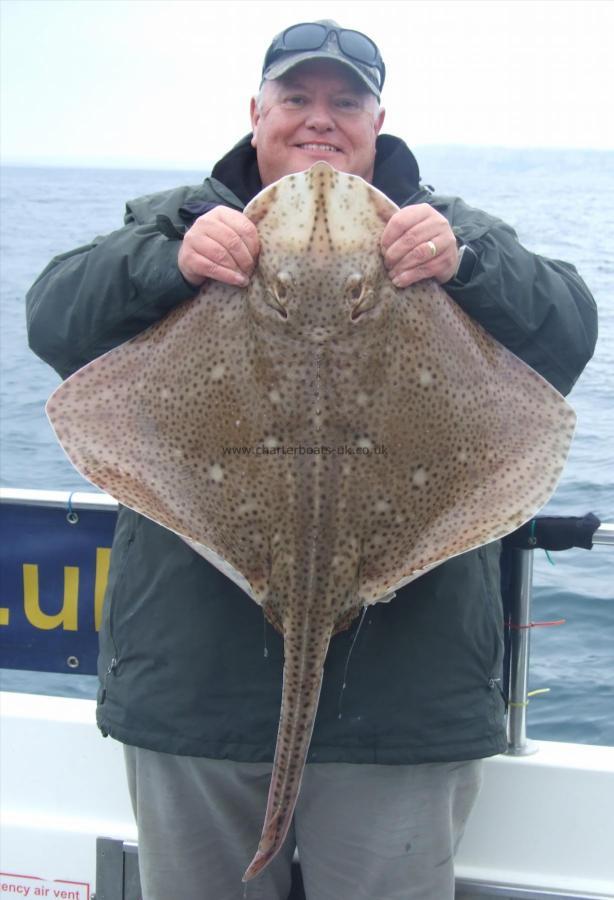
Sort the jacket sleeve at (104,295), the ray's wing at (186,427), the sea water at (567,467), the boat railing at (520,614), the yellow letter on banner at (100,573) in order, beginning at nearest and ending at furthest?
the ray's wing at (186,427), the jacket sleeve at (104,295), the boat railing at (520,614), the yellow letter on banner at (100,573), the sea water at (567,467)

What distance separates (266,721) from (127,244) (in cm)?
137

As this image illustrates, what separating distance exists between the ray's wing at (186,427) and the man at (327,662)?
0.40ft

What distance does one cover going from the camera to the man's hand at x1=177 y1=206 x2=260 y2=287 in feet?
7.52

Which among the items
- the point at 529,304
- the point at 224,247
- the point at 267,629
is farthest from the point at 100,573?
the point at 529,304

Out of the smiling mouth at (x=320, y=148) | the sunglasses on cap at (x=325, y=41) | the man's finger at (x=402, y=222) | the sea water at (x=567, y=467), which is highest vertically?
the sunglasses on cap at (x=325, y=41)

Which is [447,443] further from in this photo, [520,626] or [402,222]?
[520,626]

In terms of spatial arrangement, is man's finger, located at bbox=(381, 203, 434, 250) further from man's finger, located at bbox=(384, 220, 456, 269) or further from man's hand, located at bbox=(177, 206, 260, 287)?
man's hand, located at bbox=(177, 206, 260, 287)

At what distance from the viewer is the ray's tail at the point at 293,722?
7.28 feet

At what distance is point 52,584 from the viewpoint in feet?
12.7

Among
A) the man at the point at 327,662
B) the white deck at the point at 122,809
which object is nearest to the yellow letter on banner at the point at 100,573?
the white deck at the point at 122,809

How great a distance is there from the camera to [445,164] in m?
63.8

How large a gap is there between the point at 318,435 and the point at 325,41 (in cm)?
130

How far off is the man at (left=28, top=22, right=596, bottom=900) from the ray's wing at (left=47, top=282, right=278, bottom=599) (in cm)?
12

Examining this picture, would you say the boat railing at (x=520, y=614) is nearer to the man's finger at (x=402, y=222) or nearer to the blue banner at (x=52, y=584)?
the man's finger at (x=402, y=222)
